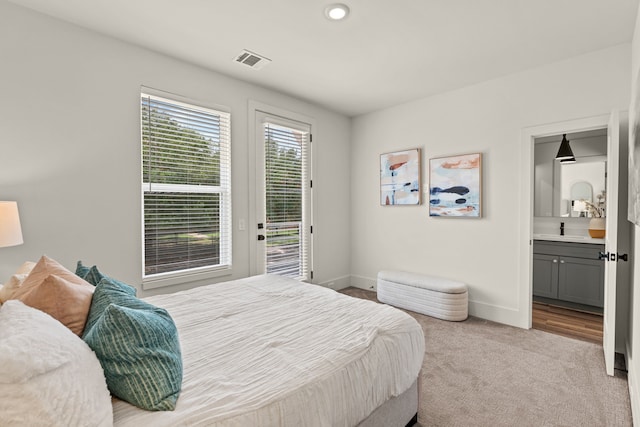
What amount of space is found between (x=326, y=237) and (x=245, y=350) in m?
3.16

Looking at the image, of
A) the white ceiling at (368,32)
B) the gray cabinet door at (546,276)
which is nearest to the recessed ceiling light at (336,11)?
the white ceiling at (368,32)

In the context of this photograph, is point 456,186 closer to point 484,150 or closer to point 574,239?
point 484,150

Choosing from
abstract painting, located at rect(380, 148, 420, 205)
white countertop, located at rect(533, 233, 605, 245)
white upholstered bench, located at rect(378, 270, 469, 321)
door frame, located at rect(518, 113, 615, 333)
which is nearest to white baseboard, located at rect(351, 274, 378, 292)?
white upholstered bench, located at rect(378, 270, 469, 321)

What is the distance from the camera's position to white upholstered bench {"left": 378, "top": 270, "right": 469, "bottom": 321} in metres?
3.50

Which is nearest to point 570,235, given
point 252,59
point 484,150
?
point 484,150

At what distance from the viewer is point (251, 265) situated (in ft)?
11.8

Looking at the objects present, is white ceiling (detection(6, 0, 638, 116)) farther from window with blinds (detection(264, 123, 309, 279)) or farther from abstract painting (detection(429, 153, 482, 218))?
abstract painting (detection(429, 153, 482, 218))

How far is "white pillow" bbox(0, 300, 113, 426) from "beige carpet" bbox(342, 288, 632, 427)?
5.96ft

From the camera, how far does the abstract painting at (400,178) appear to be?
4.20 meters

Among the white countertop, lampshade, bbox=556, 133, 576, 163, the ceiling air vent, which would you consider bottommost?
the white countertop

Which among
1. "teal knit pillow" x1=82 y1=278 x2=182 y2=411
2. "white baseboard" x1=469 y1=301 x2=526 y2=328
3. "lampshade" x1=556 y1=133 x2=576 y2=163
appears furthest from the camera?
"lampshade" x1=556 y1=133 x2=576 y2=163

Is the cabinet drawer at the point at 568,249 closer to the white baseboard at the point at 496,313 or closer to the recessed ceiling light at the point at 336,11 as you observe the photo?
the white baseboard at the point at 496,313

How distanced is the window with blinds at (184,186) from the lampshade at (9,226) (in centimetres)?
101

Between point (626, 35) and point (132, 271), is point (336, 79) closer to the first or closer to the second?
point (626, 35)
